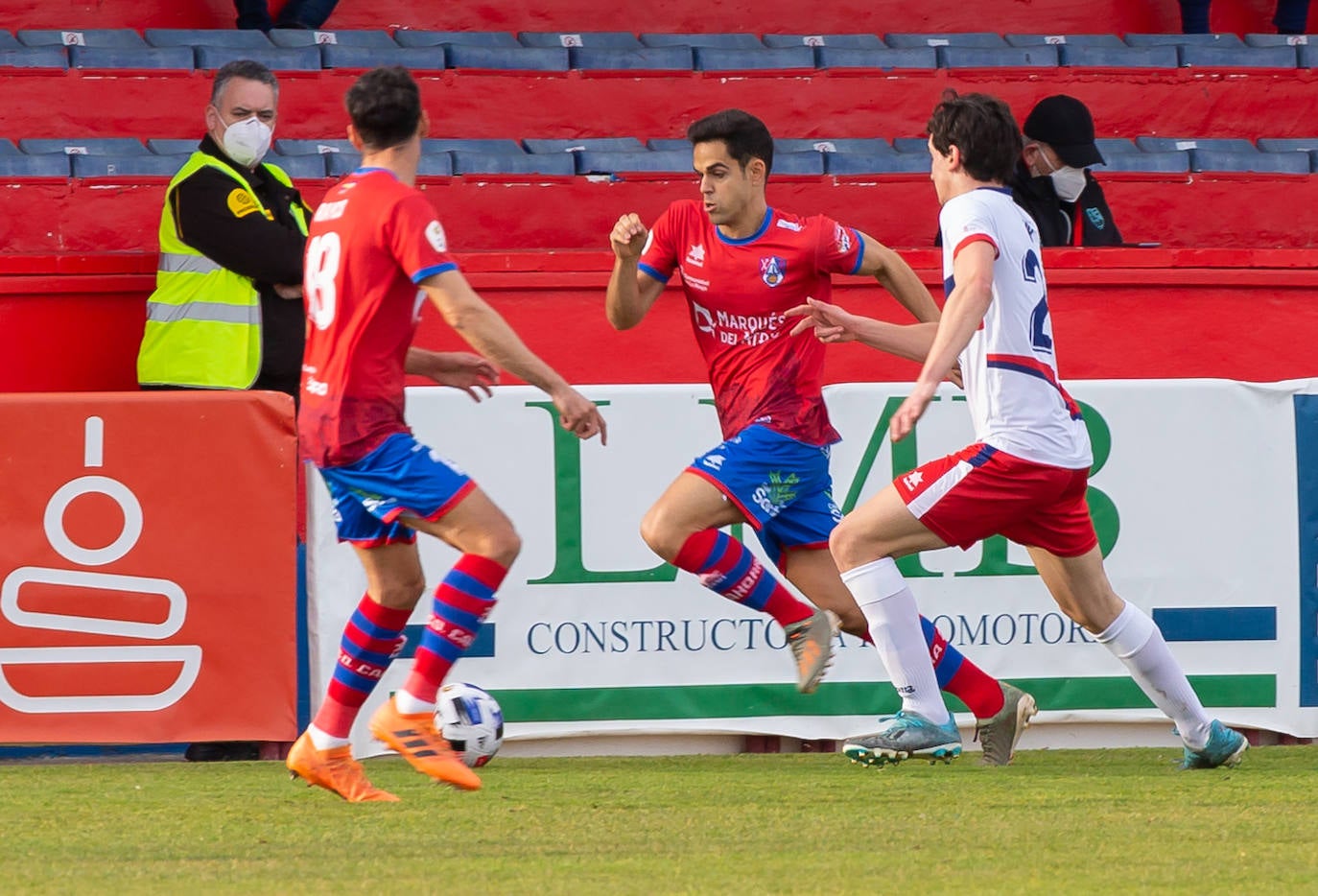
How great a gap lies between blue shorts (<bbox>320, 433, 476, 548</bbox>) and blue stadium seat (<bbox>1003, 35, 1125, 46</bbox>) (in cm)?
832

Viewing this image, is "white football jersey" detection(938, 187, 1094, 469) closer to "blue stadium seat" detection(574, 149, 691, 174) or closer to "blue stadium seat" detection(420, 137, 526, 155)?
"blue stadium seat" detection(574, 149, 691, 174)

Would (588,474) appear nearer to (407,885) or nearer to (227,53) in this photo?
(407,885)

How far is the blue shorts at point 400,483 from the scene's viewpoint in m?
4.52

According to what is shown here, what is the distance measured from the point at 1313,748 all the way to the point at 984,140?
2.48 metres

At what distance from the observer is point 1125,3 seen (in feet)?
42.8

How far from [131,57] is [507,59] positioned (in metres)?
2.13

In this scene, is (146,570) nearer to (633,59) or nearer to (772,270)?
(772,270)

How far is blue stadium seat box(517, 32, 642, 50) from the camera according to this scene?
11250 millimetres

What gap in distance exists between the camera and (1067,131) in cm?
775

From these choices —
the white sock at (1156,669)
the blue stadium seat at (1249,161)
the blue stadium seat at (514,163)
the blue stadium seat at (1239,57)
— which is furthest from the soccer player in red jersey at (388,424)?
the blue stadium seat at (1239,57)

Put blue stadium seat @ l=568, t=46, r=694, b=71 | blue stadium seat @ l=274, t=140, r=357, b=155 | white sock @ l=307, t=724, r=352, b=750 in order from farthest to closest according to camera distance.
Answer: blue stadium seat @ l=568, t=46, r=694, b=71, blue stadium seat @ l=274, t=140, r=357, b=155, white sock @ l=307, t=724, r=352, b=750

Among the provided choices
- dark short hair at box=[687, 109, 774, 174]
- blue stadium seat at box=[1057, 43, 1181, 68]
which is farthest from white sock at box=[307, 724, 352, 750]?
blue stadium seat at box=[1057, 43, 1181, 68]

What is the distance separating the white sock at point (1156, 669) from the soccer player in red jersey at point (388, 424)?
5.49 feet

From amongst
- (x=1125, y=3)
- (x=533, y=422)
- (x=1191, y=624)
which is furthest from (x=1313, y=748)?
(x=1125, y=3)
